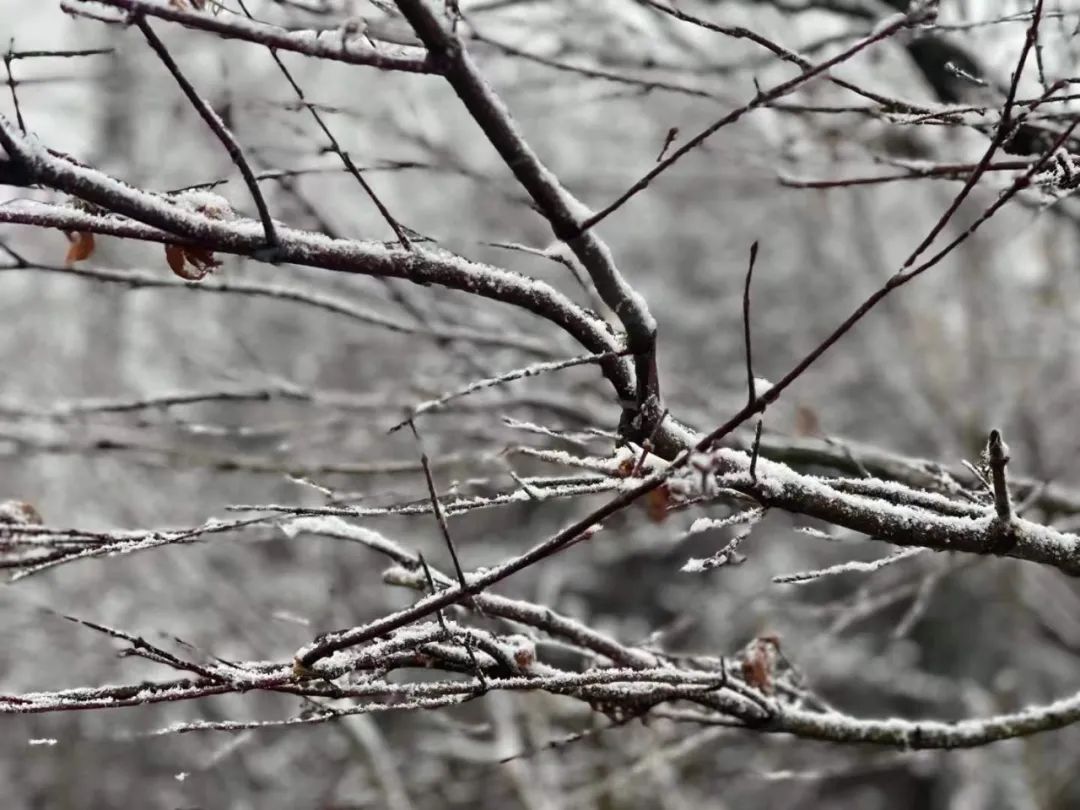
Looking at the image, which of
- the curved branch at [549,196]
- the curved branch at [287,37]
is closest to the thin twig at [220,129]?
Result: the curved branch at [287,37]

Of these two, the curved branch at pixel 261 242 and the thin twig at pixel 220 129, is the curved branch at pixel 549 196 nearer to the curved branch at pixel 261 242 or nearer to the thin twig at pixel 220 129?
the curved branch at pixel 261 242

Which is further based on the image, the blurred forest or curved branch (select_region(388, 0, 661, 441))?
the blurred forest

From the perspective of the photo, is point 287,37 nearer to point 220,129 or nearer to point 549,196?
point 220,129

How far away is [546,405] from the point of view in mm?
3287

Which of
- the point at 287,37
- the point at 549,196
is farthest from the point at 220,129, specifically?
the point at 549,196

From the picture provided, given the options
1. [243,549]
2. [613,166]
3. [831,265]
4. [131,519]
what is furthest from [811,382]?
[131,519]

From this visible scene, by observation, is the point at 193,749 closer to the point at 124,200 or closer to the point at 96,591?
the point at 96,591

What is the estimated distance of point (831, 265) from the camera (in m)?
8.44

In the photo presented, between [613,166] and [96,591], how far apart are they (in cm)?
728

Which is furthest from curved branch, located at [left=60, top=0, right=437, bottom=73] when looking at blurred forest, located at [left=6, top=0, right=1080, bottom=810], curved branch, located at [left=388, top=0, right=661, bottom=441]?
blurred forest, located at [left=6, top=0, right=1080, bottom=810]

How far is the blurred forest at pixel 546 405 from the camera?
3293 mm

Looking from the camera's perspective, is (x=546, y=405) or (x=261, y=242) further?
(x=546, y=405)

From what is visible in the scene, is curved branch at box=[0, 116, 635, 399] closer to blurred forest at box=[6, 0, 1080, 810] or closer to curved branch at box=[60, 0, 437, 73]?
curved branch at box=[60, 0, 437, 73]

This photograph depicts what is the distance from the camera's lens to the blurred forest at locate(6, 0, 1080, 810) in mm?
3293
